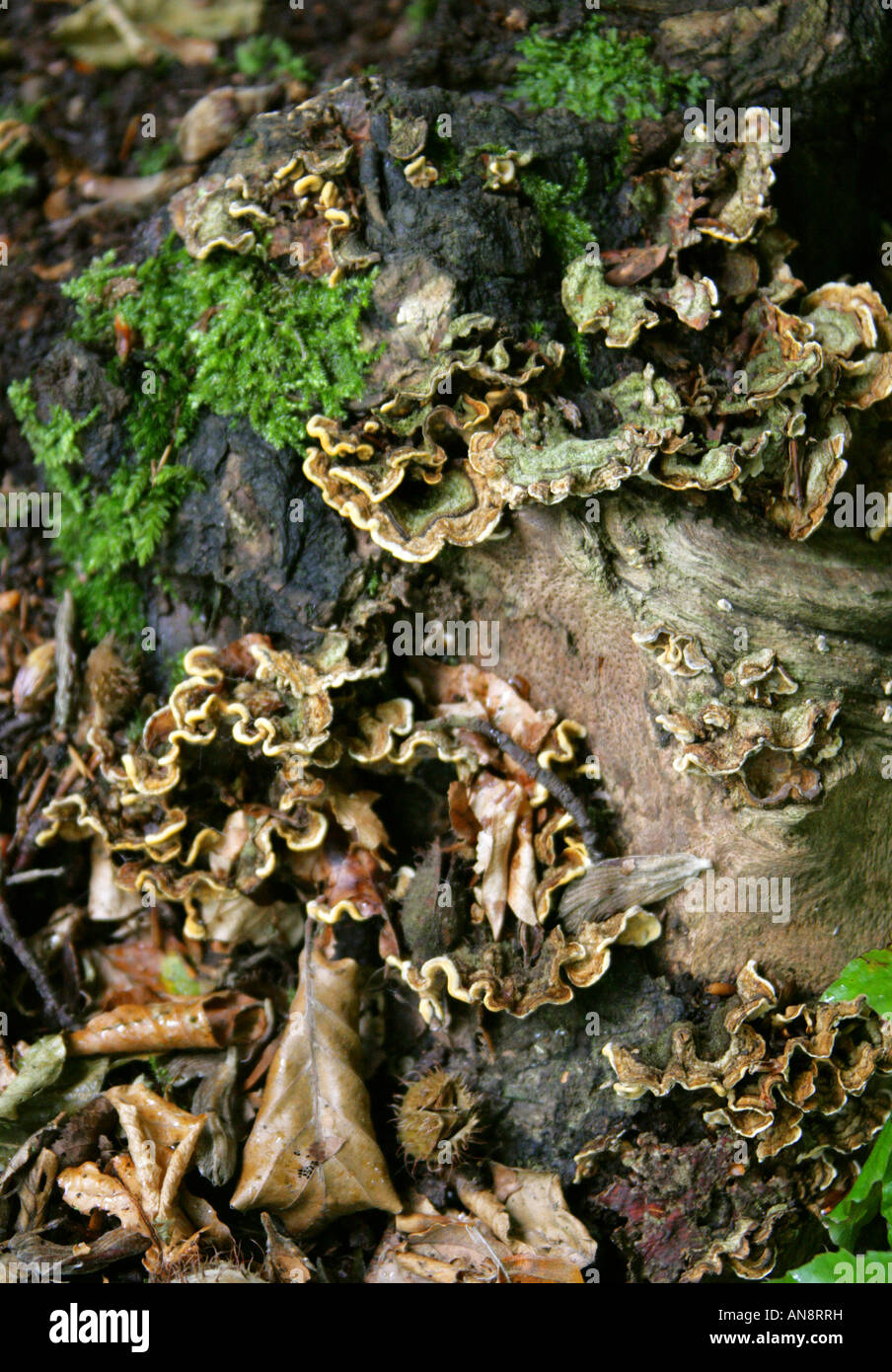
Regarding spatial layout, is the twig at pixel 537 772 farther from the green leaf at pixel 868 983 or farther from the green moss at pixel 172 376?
the green moss at pixel 172 376

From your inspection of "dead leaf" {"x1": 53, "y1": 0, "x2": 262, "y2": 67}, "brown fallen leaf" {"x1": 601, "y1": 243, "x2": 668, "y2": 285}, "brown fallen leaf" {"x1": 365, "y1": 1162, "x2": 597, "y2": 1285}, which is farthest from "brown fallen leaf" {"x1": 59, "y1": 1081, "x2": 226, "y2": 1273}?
"dead leaf" {"x1": 53, "y1": 0, "x2": 262, "y2": 67}

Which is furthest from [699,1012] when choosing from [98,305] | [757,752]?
[98,305]

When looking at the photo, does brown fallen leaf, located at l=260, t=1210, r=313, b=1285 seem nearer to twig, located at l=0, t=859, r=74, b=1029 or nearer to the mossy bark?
twig, located at l=0, t=859, r=74, b=1029

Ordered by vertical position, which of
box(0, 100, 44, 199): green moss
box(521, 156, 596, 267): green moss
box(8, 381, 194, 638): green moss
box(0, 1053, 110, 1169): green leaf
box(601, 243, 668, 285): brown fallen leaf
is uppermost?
box(0, 100, 44, 199): green moss

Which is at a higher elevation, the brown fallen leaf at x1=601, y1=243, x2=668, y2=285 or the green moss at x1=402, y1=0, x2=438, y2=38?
the green moss at x1=402, y1=0, x2=438, y2=38

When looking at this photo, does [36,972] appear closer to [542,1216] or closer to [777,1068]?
[542,1216]

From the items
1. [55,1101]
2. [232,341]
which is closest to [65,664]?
[232,341]

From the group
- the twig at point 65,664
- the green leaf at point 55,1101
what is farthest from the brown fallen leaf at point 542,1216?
the twig at point 65,664

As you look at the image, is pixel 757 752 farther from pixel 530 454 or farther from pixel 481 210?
pixel 481 210
